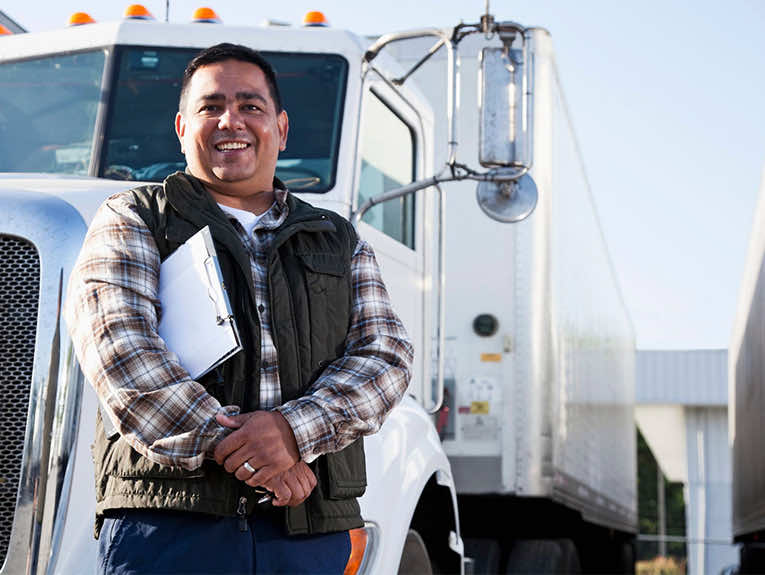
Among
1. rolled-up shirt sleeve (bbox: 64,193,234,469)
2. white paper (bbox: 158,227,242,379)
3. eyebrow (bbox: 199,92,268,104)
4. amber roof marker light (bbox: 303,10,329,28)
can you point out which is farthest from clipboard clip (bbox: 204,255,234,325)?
amber roof marker light (bbox: 303,10,329,28)

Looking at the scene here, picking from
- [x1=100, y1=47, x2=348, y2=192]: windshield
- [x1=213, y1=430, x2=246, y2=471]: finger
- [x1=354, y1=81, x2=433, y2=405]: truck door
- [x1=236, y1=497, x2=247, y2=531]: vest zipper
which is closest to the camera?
[x1=213, y1=430, x2=246, y2=471]: finger

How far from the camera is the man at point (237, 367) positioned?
6.88 ft

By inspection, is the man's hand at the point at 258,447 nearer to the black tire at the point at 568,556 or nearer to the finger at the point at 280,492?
the finger at the point at 280,492

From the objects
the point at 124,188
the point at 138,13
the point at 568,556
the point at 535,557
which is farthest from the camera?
the point at 568,556

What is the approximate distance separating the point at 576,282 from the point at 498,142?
4939 mm

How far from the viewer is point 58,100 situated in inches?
161

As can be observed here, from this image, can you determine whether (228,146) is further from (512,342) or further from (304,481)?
(512,342)

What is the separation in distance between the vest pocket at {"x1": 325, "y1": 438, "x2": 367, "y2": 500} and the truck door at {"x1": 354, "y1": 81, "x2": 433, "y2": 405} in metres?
1.68

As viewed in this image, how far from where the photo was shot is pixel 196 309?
7.23 ft

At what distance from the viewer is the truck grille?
2725mm

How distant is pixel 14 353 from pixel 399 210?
2.12m

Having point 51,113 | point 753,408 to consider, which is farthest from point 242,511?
point 753,408

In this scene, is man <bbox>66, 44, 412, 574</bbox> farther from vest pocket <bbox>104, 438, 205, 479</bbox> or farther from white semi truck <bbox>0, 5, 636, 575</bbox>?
→ white semi truck <bbox>0, 5, 636, 575</bbox>

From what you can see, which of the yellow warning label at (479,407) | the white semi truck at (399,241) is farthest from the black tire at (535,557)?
the yellow warning label at (479,407)
